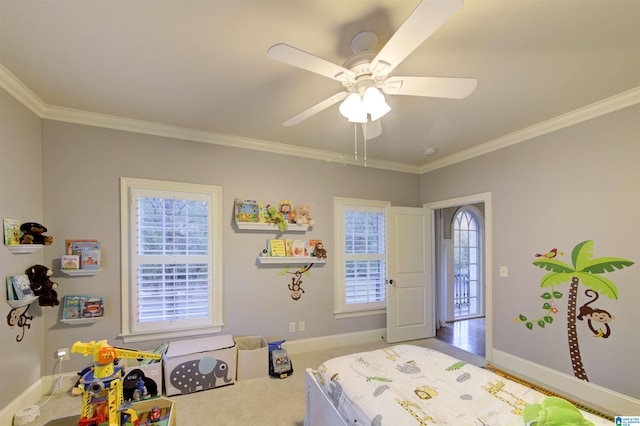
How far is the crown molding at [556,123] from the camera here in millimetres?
2371

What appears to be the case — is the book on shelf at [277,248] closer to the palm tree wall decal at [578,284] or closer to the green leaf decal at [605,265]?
the palm tree wall decal at [578,284]

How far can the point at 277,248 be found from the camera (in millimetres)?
3494

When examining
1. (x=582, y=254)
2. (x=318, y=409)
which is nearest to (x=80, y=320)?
(x=318, y=409)

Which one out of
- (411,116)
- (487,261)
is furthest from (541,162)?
(411,116)

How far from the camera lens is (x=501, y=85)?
7.31 ft

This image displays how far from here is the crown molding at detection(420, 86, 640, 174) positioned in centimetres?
237

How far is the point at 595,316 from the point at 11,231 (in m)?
4.80

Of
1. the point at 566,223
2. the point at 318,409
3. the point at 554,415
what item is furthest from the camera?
the point at 566,223

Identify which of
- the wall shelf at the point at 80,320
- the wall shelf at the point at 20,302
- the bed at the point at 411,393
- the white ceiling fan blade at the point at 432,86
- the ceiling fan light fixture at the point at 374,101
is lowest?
the bed at the point at 411,393

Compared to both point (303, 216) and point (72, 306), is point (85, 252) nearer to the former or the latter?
point (72, 306)

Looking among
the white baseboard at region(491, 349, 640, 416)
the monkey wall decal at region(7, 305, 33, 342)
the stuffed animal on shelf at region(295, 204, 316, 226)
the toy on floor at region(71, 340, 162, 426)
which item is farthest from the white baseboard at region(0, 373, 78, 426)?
the white baseboard at region(491, 349, 640, 416)

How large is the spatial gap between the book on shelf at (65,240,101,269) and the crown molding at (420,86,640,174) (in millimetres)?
4233

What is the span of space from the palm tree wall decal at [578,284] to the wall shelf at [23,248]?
4.57 metres

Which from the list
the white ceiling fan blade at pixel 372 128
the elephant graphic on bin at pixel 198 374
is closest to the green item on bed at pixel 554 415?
the white ceiling fan blade at pixel 372 128
